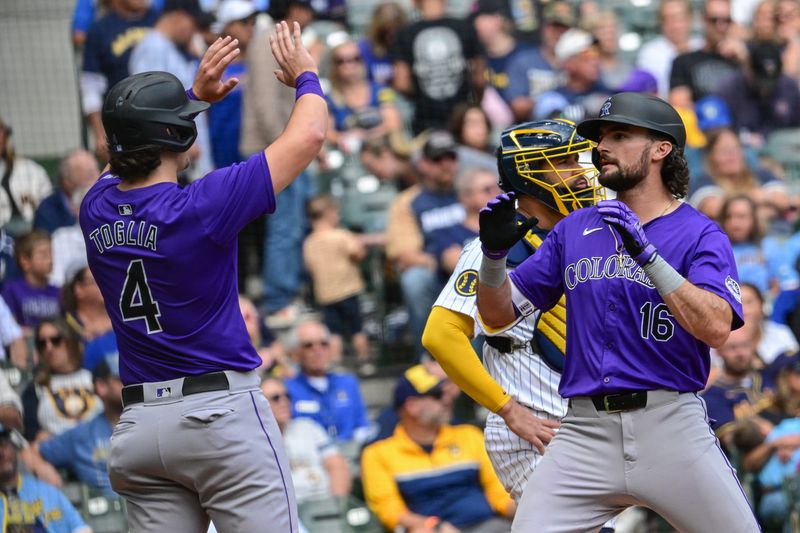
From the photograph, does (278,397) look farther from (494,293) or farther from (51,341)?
(494,293)

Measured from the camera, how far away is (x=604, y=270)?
404 cm

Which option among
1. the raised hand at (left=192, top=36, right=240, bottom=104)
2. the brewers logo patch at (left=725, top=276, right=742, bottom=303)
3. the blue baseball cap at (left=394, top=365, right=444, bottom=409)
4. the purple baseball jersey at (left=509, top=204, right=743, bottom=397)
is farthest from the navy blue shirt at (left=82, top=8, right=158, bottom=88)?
the brewers logo patch at (left=725, top=276, right=742, bottom=303)

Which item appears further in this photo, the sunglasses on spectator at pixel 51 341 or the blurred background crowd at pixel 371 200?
the sunglasses on spectator at pixel 51 341

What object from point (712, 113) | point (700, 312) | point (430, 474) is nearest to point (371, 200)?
point (430, 474)

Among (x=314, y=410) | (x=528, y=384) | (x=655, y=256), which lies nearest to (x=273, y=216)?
(x=314, y=410)

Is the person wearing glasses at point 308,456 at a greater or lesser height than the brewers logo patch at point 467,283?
lesser

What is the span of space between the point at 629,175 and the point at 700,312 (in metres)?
0.57

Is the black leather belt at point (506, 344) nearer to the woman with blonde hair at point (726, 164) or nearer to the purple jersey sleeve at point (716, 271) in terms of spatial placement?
the purple jersey sleeve at point (716, 271)

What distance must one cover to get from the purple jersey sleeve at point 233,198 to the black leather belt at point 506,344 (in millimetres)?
1081

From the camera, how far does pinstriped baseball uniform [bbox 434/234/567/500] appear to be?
14.9 ft

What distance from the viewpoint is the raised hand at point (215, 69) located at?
4.39m

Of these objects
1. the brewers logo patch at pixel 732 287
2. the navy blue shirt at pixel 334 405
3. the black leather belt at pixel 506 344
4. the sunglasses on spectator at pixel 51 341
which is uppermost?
the brewers logo patch at pixel 732 287

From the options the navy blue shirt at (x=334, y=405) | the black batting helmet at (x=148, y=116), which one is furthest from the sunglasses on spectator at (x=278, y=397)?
the black batting helmet at (x=148, y=116)

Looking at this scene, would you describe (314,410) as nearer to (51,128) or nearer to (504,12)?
(51,128)
